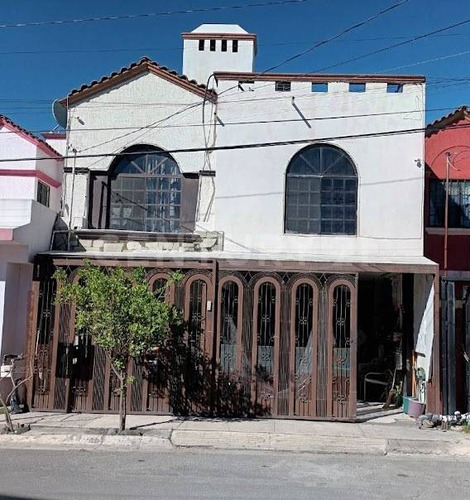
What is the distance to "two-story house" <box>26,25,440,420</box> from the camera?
10.6 meters

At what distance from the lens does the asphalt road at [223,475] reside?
635cm

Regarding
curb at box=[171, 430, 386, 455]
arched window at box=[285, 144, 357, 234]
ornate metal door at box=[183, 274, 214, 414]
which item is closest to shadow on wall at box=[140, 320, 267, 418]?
ornate metal door at box=[183, 274, 214, 414]

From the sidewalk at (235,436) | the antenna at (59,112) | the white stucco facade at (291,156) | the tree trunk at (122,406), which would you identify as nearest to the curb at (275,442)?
the sidewalk at (235,436)

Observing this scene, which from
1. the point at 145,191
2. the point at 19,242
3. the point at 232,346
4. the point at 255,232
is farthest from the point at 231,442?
the point at 145,191

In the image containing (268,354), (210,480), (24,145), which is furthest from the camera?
(24,145)

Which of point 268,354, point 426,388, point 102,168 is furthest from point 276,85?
point 426,388

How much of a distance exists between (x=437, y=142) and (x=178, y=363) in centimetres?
867

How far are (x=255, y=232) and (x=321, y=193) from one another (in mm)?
1658

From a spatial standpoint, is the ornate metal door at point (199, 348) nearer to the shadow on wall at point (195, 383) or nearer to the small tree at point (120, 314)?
the shadow on wall at point (195, 383)

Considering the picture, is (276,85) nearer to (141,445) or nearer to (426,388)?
(426,388)

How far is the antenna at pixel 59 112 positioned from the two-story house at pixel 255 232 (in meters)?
0.41

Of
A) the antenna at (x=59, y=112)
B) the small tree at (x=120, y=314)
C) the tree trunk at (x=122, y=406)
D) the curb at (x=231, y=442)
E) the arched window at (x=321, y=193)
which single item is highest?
the antenna at (x=59, y=112)

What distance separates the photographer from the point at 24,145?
43.6 ft

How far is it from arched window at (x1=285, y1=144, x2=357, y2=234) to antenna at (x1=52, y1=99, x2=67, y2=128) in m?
5.48
